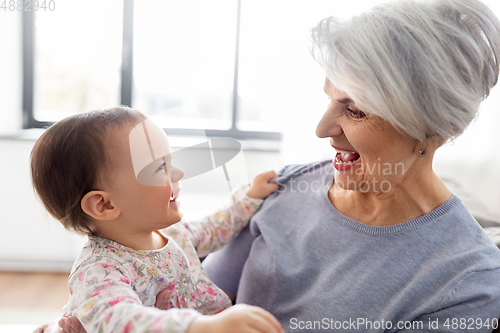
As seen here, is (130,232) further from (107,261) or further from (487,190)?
(487,190)

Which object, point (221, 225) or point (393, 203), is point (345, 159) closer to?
point (393, 203)

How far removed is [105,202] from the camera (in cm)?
94

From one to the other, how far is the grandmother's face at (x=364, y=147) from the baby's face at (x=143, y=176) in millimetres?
429

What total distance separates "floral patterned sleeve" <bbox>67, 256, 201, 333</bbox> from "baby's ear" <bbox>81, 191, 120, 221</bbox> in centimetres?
10

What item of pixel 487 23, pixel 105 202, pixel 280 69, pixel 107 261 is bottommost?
pixel 107 261

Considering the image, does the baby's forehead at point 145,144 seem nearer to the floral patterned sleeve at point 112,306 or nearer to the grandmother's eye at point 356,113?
the floral patterned sleeve at point 112,306

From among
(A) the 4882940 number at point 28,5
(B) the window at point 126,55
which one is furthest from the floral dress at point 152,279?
(A) the 4882940 number at point 28,5

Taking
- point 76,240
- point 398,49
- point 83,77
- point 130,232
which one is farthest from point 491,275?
point 83,77

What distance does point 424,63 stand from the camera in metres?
0.87

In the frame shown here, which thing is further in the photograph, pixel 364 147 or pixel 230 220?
pixel 230 220

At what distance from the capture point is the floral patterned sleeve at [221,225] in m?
1.24

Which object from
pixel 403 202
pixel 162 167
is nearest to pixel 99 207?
pixel 162 167

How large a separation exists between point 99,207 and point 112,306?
268 millimetres

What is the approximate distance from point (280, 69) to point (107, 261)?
245 cm
